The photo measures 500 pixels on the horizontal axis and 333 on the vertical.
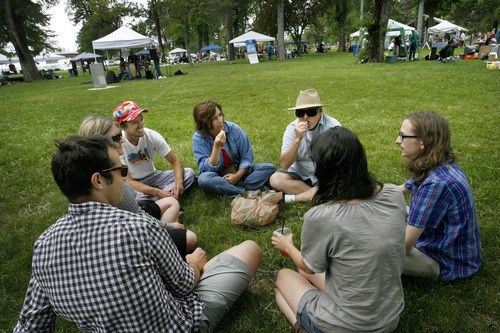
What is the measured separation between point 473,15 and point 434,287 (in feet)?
252

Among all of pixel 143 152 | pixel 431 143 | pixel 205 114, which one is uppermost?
pixel 205 114

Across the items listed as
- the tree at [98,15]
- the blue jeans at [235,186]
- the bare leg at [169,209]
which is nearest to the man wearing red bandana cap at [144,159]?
the bare leg at [169,209]

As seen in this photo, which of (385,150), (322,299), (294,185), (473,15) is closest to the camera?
(322,299)

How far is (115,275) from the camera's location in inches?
51.7

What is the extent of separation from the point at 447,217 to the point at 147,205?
274cm

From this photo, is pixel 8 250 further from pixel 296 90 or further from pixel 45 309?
pixel 296 90

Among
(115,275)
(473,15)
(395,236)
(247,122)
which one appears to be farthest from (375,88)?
(473,15)

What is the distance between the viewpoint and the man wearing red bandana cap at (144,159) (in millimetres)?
3494

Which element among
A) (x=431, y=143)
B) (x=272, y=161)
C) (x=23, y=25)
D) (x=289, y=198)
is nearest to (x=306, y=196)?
(x=289, y=198)

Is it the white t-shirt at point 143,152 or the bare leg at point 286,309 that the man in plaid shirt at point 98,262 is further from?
the white t-shirt at point 143,152

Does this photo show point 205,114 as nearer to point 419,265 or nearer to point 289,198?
point 289,198

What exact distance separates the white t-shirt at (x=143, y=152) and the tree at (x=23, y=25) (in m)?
29.0

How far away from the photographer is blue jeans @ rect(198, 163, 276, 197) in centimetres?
380

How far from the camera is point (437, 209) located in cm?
193
